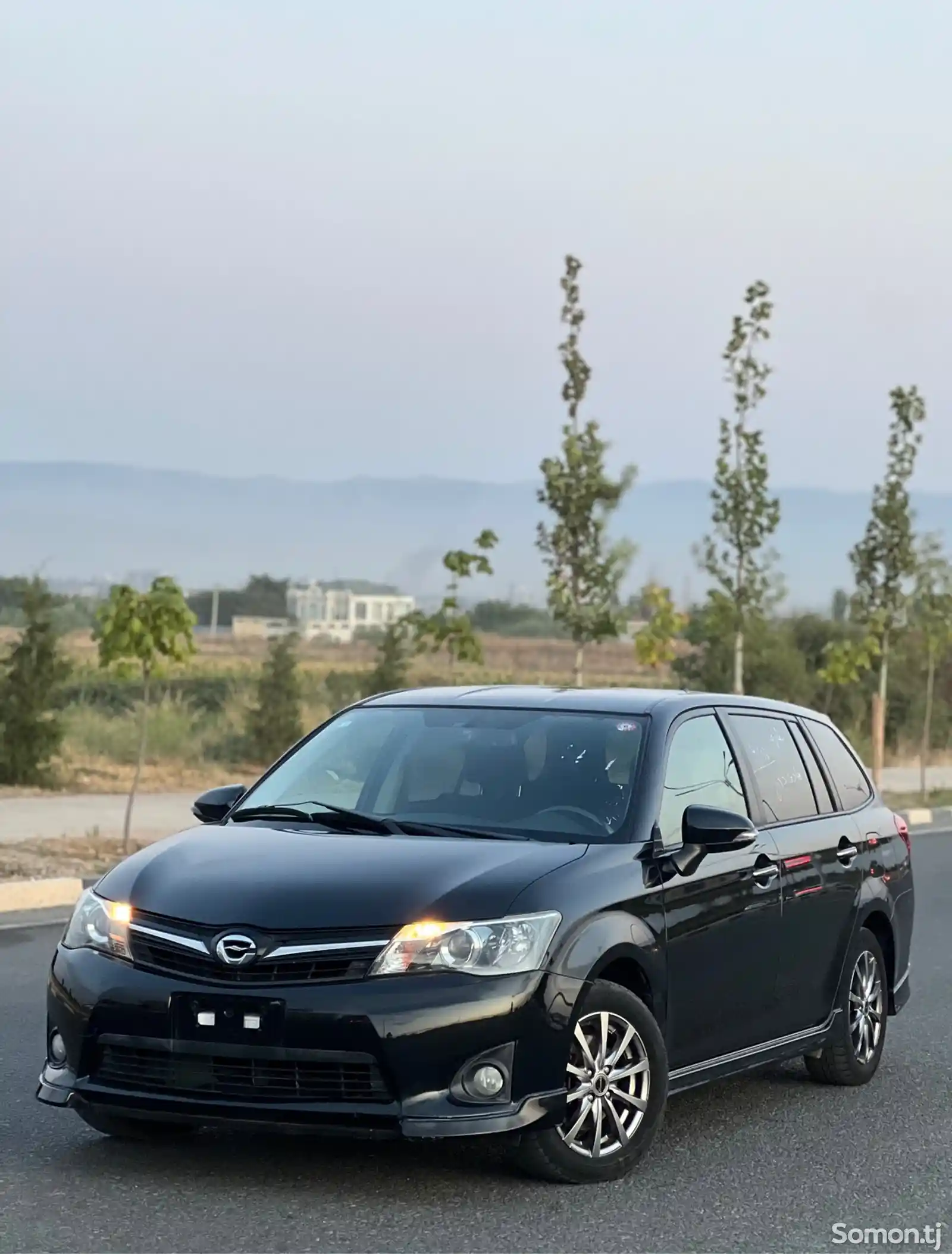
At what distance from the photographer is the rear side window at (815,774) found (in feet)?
27.8

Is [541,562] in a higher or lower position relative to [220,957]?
higher

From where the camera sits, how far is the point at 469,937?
19.8 feet

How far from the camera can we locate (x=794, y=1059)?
902 centimetres

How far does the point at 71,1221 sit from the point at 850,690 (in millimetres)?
46764

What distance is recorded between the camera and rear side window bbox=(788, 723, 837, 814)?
27.8ft

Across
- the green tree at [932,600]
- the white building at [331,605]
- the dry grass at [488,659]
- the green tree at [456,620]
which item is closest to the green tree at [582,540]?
the green tree at [456,620]

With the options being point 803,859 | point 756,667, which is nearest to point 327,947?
point 803,859

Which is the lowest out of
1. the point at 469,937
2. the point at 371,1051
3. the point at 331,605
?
the point at 371,1051

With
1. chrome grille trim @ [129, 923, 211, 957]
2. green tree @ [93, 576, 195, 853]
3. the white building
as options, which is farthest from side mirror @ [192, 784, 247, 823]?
the white building

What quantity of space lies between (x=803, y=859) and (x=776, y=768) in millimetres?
455

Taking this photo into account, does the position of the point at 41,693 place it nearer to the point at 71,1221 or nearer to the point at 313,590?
the point at 71,1221

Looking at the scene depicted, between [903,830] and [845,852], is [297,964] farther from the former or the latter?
[903,830]

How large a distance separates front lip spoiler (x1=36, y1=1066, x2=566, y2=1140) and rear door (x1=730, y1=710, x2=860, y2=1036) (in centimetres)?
189

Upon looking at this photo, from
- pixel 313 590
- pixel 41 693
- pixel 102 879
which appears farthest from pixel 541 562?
pixel 313 590
